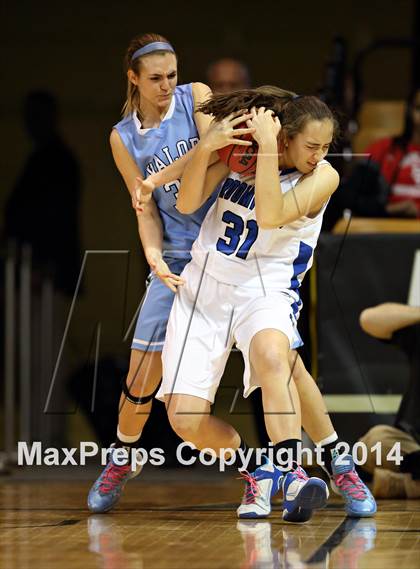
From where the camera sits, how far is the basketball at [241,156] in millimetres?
4305

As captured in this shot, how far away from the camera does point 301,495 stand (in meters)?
4.11

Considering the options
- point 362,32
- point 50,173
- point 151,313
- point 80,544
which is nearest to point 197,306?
point 151,313

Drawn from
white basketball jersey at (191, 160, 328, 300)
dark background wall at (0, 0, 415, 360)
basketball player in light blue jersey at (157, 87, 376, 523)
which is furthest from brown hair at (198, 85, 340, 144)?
dark background wall at (0, 0, 415, 360)

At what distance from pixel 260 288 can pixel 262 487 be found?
0.73 metres

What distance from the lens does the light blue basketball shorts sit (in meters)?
4.68

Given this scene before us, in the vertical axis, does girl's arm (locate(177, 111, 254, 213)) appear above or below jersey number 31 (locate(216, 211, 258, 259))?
above

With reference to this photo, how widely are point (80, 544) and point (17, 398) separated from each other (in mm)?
3879

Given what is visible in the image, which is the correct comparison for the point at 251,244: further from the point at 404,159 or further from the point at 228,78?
the point at 404,159

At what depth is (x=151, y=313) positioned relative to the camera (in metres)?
4.70

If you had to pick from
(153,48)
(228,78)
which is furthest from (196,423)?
(228,78)

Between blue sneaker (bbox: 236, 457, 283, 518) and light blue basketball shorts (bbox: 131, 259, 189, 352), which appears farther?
light blue basketball shorts (bbox: 131, 259, 189, 352)

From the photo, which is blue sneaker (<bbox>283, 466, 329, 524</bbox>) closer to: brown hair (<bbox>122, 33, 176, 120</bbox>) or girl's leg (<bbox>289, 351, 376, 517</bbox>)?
girl's leg (<bbox>289, 351, 376, 517</bbox>)

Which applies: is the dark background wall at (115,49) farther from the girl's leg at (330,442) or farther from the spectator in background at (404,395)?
the girl's leg at (330,442)

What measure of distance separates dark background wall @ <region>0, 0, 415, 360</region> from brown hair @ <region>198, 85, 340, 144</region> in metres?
4.64
